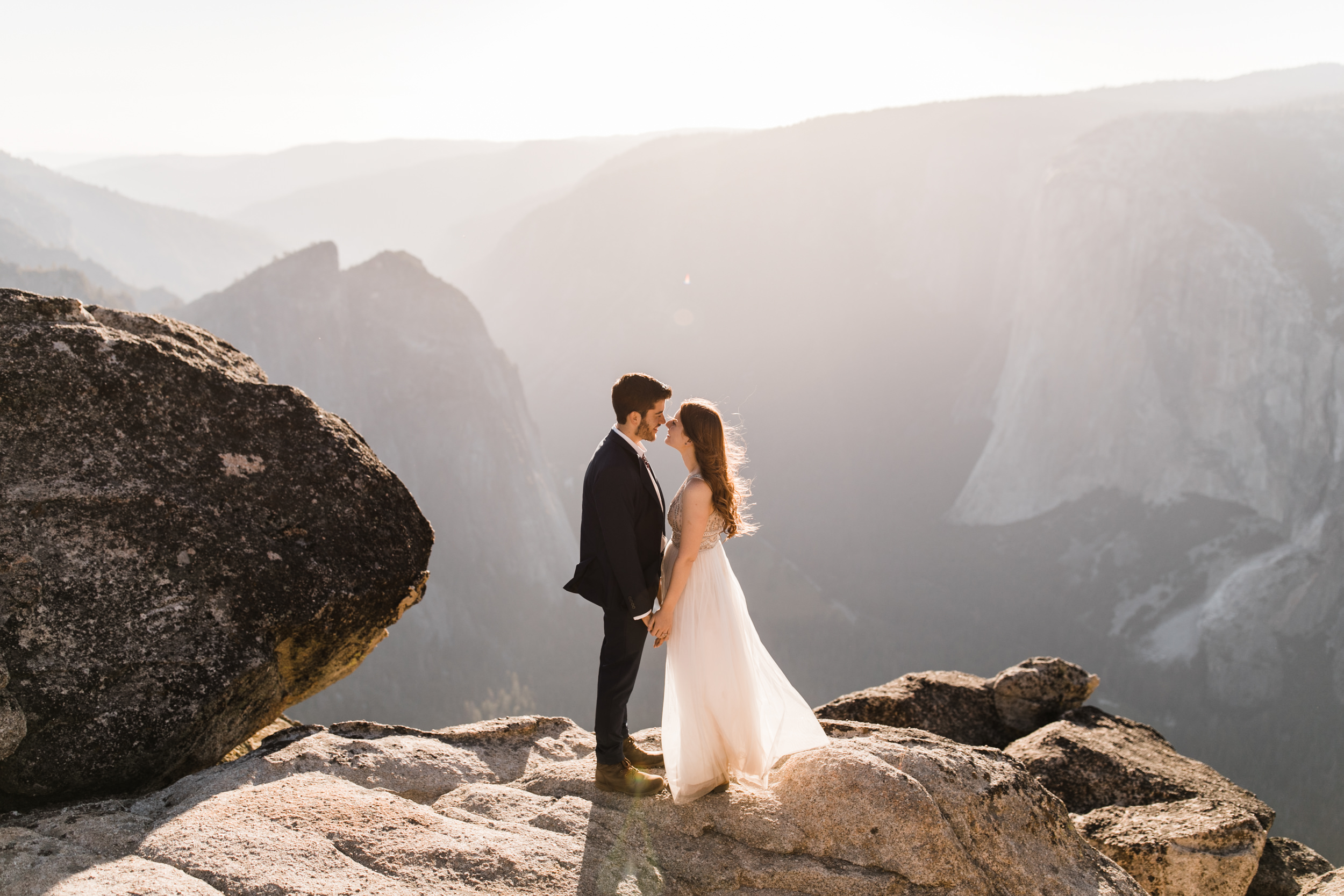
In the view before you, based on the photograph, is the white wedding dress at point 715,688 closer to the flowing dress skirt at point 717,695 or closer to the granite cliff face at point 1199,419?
the flowing dress skirt at point 717,695

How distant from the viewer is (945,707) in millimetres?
5953

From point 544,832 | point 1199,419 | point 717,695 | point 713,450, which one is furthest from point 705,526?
point 1199,419

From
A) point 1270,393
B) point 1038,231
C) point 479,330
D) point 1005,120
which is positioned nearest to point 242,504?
point 479,330

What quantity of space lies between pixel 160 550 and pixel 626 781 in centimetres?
237

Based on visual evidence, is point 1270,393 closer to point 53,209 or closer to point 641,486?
point 641,486

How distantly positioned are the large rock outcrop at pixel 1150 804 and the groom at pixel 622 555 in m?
2.64

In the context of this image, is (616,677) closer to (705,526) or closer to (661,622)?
(661,622)

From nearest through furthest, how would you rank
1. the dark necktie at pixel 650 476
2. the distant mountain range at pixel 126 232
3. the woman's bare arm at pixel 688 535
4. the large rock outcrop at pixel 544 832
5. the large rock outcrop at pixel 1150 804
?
the large rock outcrop at pixel 544 832, the woman's bare arm at pixel 688 535, the dark necktie at pixel 650 476, the large rock outcrop at pixel 1150 804, the distant mountain range at pixel 126 232

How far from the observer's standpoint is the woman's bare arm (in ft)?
11.8

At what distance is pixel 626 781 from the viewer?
3594 mm

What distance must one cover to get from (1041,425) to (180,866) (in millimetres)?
36689

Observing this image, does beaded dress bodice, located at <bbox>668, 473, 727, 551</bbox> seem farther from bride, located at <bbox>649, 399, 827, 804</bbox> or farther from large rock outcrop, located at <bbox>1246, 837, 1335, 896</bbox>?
large rock outcrop, located at <bbox>1246, 837, 1335, 896</bbox>

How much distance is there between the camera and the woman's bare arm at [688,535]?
11.8 ft

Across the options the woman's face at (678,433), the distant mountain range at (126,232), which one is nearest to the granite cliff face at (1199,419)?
the woman's face at (678,433)
